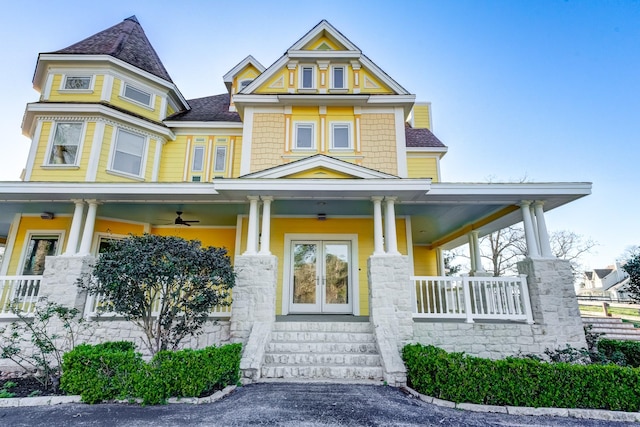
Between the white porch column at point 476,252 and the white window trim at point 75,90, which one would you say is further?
the white porch column at point 476,252

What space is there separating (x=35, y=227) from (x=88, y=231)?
126 inches

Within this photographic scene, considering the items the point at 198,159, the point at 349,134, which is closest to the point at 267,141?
the point at 349,134

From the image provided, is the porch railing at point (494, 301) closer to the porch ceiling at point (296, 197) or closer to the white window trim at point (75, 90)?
the porch ceiling at point (296, 197)

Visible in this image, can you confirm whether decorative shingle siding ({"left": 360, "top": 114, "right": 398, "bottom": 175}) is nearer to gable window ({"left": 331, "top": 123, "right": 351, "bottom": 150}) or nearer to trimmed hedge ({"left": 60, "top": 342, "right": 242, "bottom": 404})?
gable window ({"left": 331, "top": 123, "right": 351, "bottom": 150})

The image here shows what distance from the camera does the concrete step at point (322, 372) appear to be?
17.9 ft

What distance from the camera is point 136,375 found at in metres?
4.31

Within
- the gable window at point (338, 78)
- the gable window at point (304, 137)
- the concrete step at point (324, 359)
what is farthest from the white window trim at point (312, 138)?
the concrete step at point (324, 359)

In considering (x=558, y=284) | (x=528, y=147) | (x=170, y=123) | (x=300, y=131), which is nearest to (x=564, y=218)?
(x=528, y=147)

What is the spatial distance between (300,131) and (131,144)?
5470 millimetres

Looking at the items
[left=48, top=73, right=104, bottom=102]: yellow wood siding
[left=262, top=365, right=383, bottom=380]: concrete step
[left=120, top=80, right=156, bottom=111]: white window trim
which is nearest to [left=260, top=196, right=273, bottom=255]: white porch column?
[left=262, top=365, right=383, bottom=380]: concrete step

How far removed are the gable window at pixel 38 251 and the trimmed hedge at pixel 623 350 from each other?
14.0 m

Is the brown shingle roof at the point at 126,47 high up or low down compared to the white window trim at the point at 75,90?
up

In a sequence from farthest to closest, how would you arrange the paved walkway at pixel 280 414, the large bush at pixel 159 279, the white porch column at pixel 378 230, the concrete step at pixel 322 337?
the white porch column at pixel 378 230 < the concrete step at pixel 322 337 < the large bush at pixel 159 279 < the paved walkway at pixel 280 414

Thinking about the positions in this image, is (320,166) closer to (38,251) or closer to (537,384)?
(537,384)
